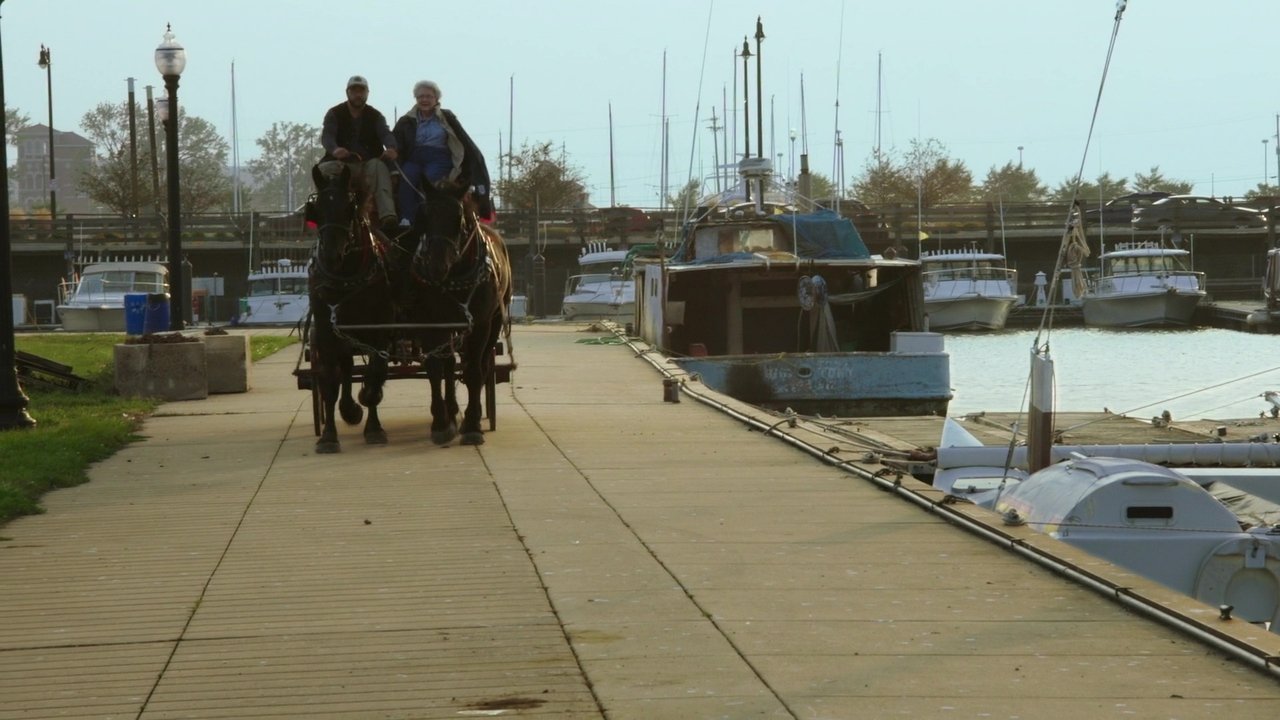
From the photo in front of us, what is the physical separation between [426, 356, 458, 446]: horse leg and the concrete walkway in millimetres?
1476

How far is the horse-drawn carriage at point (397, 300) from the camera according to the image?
505 inches

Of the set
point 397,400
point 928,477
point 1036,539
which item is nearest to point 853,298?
point 397,400

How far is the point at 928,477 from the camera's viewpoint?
14.8 metres

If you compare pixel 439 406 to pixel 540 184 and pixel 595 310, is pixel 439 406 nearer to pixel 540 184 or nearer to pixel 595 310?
pixel 595 310

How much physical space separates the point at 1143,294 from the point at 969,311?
6.58 m

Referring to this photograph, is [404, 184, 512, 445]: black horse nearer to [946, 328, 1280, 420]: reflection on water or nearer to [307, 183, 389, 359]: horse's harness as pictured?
[307, 183, 389, 359]: horse's harness

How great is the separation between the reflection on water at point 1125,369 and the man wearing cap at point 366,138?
52.2 feet

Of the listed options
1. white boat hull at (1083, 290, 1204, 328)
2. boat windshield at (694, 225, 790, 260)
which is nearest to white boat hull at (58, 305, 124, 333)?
boat windshield at (694, 225, 790, 260)

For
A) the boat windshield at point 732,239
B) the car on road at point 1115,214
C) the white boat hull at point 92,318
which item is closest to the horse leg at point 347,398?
the boat windshield at point 732,239

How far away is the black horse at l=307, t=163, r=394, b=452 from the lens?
1263 centimetres

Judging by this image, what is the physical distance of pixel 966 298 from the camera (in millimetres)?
61438

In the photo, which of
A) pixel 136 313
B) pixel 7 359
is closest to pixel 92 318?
pixel 136 313

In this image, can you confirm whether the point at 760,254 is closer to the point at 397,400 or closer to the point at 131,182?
the point at 397,400

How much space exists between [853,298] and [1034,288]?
46671 millimetres
